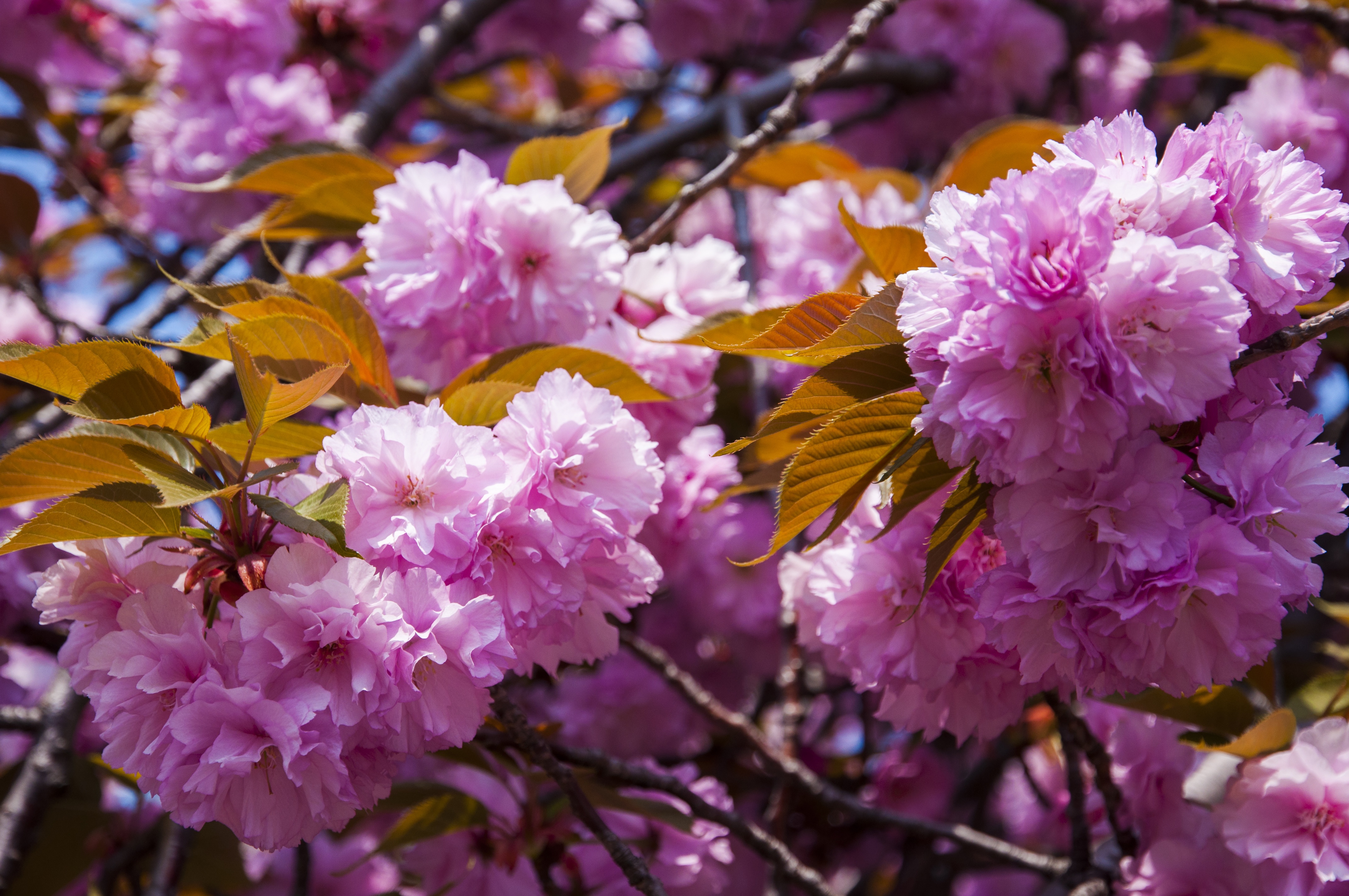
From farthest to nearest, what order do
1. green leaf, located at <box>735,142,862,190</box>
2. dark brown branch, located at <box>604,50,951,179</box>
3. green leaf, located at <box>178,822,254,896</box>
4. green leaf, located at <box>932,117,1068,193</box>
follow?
dark brown branch, located at <box>604,50,951,179</box>, green leaf, located at <box>735,142,862,190</box>, green leaf, located at <box>178,822,254,896</box>, green leaf, located at <box>932,117,1068,193</box>

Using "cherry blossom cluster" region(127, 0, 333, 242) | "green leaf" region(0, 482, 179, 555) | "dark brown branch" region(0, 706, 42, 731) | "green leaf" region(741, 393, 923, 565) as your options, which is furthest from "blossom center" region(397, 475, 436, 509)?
"cherry blossom cluster" region(127, 0, 333, 242)

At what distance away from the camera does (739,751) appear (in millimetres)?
2473

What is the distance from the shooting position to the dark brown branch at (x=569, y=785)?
1.12 meters

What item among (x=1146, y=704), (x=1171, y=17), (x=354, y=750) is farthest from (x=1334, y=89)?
(x=354, y=750)

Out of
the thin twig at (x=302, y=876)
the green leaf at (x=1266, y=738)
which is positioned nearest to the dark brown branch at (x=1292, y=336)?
the green leaf at (x=1266, y=738)

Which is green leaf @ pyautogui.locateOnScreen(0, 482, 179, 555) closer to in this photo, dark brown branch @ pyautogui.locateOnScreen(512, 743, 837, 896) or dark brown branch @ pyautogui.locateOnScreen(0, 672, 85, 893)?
dark brown branch @ pyautogui.locateOnScreen(512, 743, 837, 896)

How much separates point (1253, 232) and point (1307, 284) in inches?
2.9

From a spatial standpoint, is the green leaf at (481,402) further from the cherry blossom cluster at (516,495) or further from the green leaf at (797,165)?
the green leaf at (797,165)

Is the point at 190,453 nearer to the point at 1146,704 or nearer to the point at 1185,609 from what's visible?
the point at 1185,609

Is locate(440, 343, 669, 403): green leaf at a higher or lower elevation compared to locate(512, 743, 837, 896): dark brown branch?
higher

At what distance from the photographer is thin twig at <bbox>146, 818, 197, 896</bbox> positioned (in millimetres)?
1490

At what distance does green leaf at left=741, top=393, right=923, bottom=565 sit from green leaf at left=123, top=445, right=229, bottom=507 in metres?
0.52

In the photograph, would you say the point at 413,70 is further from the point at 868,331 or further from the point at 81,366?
the point at 868,331

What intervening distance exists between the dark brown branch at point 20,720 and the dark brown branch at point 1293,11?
258cm
